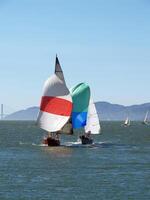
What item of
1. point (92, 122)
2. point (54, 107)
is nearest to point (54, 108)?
point (54, 107)

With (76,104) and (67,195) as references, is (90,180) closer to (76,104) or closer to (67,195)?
(67,195)

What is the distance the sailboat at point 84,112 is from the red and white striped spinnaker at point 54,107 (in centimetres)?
631

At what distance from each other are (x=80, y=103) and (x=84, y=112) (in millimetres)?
1496

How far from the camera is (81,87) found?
106 metres

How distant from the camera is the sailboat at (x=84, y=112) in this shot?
103 m

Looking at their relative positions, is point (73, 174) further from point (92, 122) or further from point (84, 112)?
point (92, 122)

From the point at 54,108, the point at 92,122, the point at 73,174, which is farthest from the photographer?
the point at 92,122

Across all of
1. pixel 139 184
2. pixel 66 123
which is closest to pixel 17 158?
pixel 66 123

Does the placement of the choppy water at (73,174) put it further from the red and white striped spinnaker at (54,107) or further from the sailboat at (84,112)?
Result: the sailboat at (84,112)

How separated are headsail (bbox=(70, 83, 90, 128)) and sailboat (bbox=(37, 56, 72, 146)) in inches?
238

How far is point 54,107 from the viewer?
96.2 m

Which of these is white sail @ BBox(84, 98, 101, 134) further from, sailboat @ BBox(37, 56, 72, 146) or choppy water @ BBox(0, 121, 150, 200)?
choppy water @ BBox(0, 121, 150, 200)

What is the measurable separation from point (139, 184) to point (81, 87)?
165 feet

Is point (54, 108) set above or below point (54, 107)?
below
